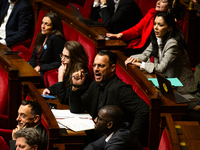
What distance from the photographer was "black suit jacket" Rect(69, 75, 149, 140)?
1174 mm

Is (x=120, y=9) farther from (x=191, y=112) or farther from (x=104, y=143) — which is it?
(x=104, y=143)

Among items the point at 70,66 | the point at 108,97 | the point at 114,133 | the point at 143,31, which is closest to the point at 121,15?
the point at 143,31

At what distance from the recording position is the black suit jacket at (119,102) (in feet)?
A: 3.85

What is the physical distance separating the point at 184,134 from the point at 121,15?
3.74 feet

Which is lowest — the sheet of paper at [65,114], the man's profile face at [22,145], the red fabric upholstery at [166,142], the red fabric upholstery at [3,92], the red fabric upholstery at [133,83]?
the red fabric upholstery at [3,92]

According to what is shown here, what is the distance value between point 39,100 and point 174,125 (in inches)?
20.6

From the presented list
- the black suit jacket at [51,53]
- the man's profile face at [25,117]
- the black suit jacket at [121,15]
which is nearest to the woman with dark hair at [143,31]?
the black suit jacket at [121,15]

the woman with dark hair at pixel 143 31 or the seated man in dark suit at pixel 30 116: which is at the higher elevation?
the woman with dark hair at pixel 143 31

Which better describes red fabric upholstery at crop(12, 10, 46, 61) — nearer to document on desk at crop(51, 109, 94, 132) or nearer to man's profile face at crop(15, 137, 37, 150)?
document on desk at crop(51, 109, 94, 132)

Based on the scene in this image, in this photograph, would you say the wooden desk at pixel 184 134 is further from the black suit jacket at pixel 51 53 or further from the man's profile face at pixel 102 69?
the black suit jacket at pixel 51 53

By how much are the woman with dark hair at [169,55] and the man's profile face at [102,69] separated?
0.48 feet

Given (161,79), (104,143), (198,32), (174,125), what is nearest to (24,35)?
(198,32)

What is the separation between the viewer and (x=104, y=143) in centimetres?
103

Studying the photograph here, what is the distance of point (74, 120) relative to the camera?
1.21 meters
